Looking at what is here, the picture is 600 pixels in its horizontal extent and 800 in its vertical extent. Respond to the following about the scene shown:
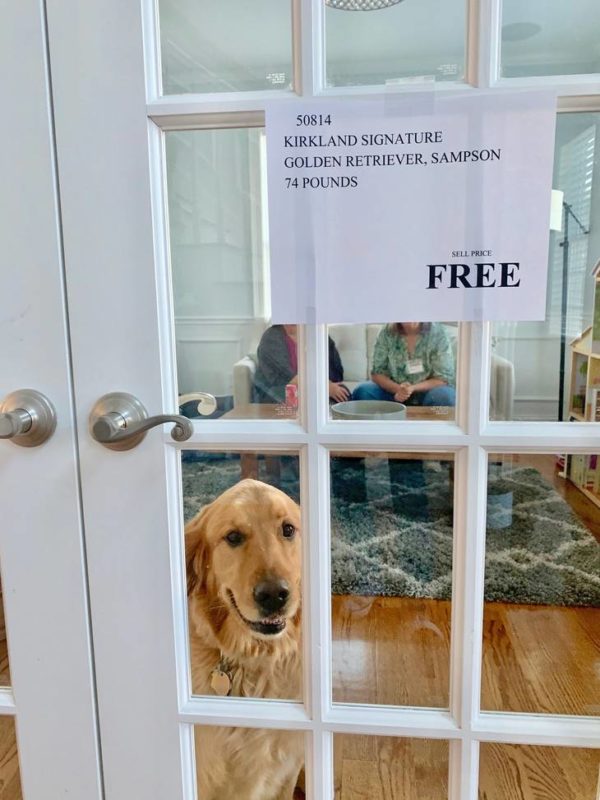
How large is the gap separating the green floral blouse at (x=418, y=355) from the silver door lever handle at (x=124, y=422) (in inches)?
9.4

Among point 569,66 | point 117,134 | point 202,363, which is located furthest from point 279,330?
point 569,66

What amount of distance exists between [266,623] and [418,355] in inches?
15.2

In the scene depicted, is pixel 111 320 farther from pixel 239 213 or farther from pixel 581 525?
pixel 581 525

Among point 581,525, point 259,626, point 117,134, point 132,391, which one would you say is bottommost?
point 259,626

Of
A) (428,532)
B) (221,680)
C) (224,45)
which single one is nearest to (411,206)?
(224,45)

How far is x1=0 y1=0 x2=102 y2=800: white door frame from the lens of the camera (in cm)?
69

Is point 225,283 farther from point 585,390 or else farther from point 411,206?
point 585,390

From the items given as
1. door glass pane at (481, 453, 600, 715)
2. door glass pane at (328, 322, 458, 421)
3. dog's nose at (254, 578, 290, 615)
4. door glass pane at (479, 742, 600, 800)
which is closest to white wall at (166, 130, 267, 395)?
door glass pane at (328, 322, 458, 421)

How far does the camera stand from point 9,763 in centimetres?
84

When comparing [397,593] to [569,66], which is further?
[397,593]

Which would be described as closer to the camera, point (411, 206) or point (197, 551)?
point (411, 206)

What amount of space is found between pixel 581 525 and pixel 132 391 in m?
0.57

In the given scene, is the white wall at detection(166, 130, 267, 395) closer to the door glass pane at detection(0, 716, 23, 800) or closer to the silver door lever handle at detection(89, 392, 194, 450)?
the silver door lever handle at detection(89, 392, 194, 450)

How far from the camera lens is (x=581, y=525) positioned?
2.42 feet
